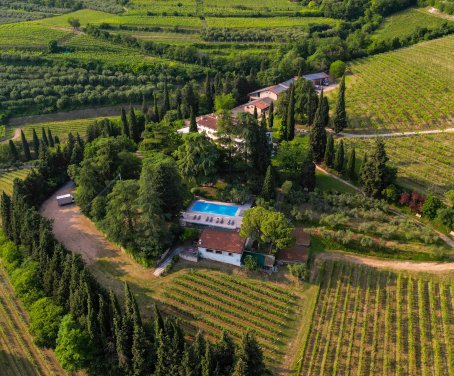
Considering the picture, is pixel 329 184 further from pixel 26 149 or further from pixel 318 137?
pixel 26 149

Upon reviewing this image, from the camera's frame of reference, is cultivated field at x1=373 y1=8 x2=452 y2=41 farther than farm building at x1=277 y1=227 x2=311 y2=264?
Yes

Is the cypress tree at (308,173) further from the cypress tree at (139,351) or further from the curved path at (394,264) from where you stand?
the cypress tree at (139,351)

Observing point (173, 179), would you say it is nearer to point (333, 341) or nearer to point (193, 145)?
point (193, 145)

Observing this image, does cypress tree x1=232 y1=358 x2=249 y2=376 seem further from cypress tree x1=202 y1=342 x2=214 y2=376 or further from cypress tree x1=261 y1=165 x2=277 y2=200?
cypress tree x1=261 y1=165 x2=277 y2=200

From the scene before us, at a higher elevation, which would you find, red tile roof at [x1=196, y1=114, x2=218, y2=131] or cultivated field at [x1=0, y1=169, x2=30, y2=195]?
red tile roof at [x1=196, y1=114, x2=218, y2=131]

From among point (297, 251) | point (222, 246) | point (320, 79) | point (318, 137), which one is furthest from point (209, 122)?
point (320, 79)

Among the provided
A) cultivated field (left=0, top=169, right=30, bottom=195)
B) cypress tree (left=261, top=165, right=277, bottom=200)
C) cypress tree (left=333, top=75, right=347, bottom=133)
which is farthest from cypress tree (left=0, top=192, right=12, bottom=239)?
cypress tree (left=333, top=75, right=347, bottom=133)
